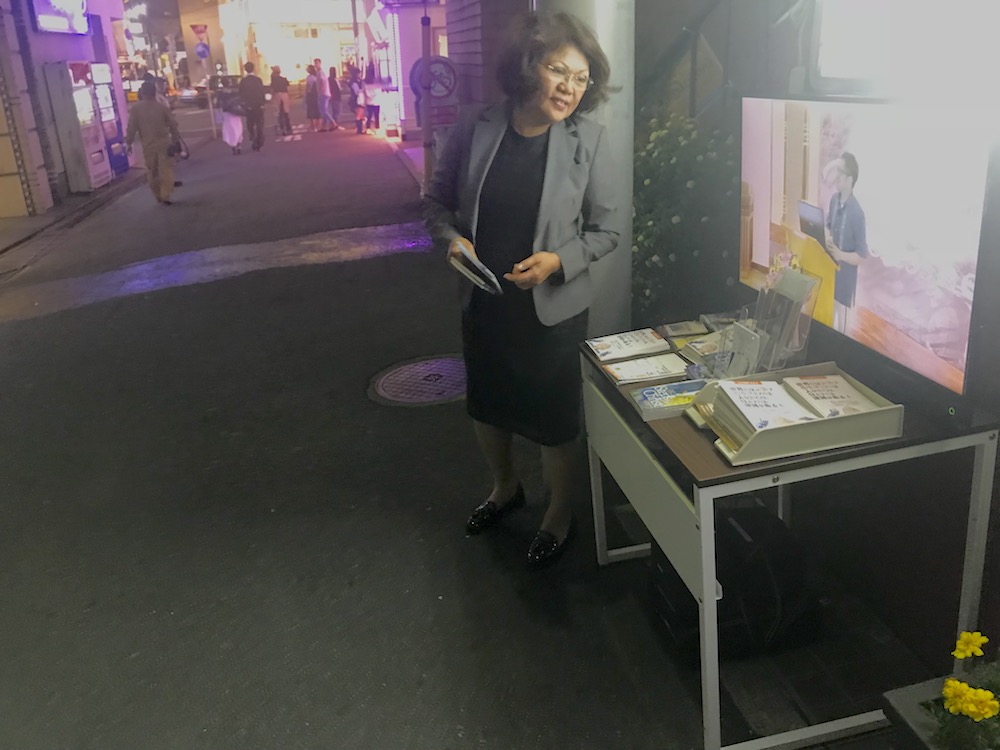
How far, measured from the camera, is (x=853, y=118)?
1909mm

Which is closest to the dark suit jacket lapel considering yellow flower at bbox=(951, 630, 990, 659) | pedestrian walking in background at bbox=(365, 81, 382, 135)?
yellow flower at bbox=(951, 630, 990, 659)

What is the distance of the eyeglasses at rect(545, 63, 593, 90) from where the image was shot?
7.95 ft

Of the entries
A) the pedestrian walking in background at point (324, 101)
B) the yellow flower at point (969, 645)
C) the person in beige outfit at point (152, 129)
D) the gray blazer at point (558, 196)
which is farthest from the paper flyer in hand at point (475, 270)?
the pedestrian walking in background at point (324, 101)

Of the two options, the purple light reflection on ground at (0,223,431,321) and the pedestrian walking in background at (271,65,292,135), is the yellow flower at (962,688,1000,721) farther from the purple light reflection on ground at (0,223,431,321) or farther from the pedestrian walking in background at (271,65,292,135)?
the pedestrian walking in background at (271,65,292,135)

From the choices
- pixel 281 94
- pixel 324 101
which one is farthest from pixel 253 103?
pixel 324 101

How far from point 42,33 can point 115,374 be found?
31.0 ft

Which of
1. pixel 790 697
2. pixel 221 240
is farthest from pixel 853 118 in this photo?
pixel 221 240

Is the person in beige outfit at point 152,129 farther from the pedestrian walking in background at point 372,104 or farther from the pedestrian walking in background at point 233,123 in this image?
the pedestrian walking in background at point 372,104

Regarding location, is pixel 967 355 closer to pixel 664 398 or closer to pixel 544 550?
pixel 664 398

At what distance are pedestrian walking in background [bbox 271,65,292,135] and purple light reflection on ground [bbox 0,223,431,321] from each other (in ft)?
40.8

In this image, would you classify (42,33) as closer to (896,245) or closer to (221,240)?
(221,240)

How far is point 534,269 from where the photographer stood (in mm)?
Result: 2518

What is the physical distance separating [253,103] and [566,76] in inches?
646

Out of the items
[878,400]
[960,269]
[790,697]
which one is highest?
[960,269]
